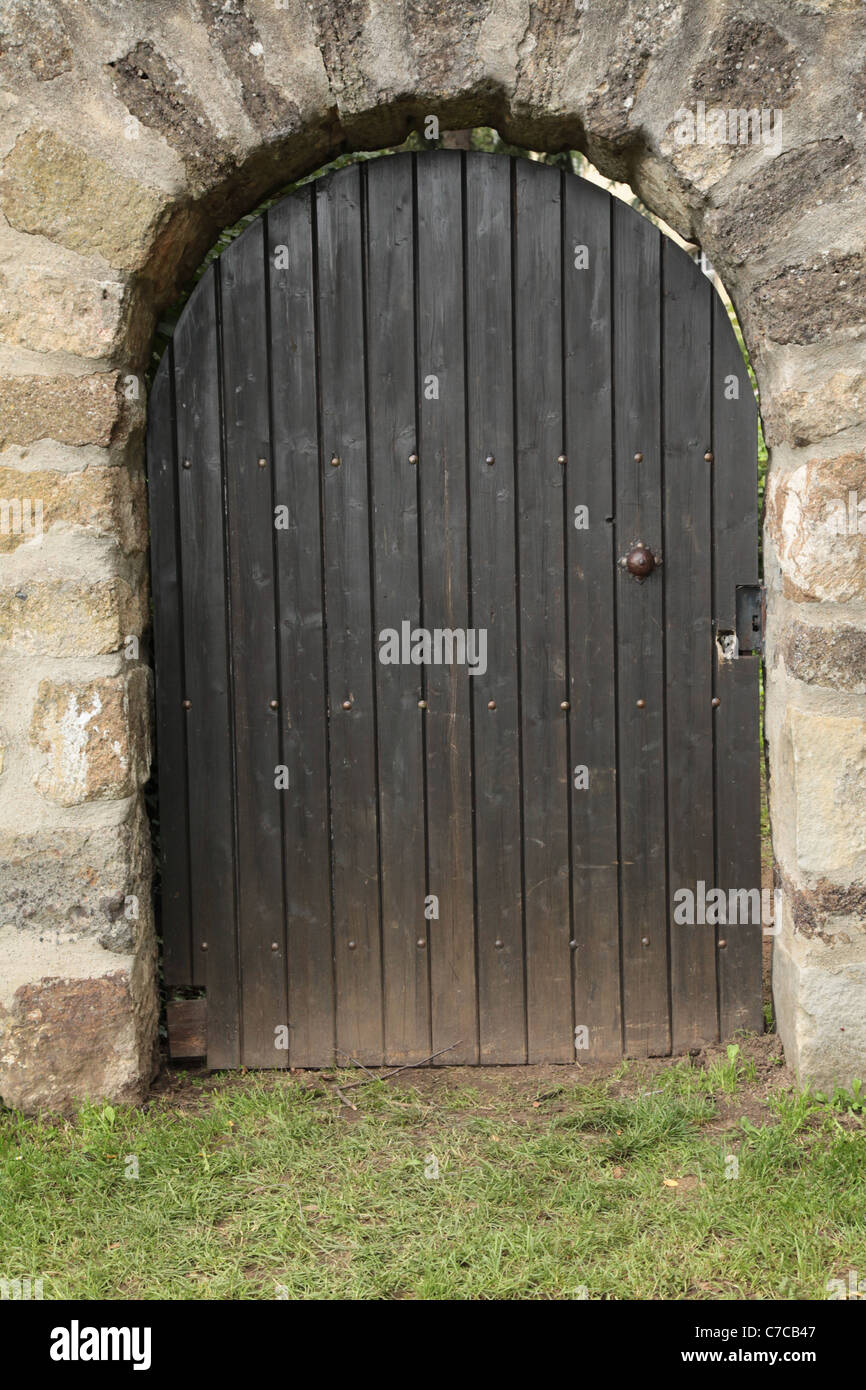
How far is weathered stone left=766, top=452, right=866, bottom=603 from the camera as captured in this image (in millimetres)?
2539

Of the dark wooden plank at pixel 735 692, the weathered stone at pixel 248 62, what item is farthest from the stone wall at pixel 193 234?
the dark wooden plank at pixel 735 692

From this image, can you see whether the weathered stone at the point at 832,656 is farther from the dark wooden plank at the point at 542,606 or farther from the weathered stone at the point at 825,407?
the dark wooden plank at the point at 542,606

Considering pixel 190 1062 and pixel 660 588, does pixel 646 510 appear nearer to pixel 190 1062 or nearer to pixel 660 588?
pixel 660 588

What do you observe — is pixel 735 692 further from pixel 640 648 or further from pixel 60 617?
pixel 60 617

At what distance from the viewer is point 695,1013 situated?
9.77 ft

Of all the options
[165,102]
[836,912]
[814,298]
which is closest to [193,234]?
[165,102]

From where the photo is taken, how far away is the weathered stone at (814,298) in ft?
8.19

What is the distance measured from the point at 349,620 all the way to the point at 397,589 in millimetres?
147

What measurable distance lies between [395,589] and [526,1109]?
1.33 meters

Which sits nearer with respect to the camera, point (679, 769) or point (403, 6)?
point (403, 6)

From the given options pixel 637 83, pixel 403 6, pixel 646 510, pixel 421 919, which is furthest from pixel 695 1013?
pixel 403 6

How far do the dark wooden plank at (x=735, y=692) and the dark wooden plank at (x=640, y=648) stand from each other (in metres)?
0.15

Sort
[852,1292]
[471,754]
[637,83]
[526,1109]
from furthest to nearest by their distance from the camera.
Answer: [471,754]
[526,1109]
[637,83]
[852,1292]

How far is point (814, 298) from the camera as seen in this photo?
8.25ft
